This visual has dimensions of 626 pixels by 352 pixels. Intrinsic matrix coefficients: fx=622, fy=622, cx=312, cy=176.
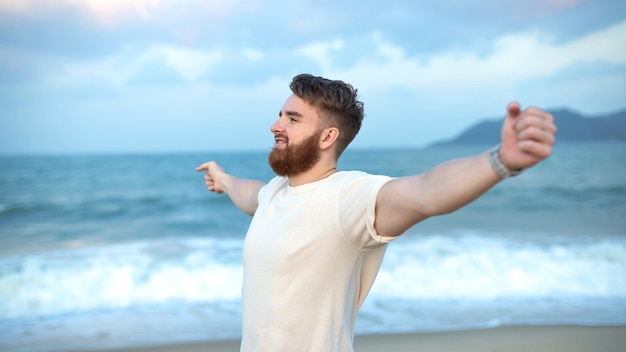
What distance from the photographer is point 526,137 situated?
1447 millimetres

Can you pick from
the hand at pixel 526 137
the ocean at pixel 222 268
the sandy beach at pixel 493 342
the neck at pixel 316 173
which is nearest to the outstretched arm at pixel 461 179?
the hand at pixel 526 137

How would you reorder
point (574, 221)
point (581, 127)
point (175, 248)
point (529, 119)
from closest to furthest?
point (529, 119) < point (175, 248) < point (574, 221) < point (581, 127)

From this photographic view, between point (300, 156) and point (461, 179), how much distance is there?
813mm

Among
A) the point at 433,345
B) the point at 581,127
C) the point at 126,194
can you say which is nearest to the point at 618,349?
the point at 433,345

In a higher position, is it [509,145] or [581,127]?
[581,127]

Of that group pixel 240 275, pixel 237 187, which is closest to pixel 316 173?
pixel 237 187

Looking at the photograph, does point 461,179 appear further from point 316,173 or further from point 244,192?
point 244,192

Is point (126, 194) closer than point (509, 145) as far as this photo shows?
No

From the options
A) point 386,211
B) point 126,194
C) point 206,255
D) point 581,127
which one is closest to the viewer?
point 386,211

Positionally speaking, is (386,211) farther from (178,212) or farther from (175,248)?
(178,212)

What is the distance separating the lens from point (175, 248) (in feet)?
33.3

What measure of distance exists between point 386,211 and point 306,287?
0.47m

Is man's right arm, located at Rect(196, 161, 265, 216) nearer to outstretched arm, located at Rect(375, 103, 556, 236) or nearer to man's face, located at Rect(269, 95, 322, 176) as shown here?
man's face, located at Rect(269, 95, 322, 176)

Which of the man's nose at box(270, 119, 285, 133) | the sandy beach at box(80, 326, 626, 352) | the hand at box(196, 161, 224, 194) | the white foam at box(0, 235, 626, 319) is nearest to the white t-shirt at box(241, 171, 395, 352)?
the man's nose at box(270, 119, 285, 133)
